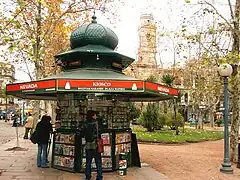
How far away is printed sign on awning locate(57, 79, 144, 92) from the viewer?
32.6 ft

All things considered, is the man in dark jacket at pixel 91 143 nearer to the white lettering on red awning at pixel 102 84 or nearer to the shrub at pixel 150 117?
the white lettering on red awning at pixel 102 84

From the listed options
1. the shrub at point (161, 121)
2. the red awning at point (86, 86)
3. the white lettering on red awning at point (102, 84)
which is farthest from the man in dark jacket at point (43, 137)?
the shrub at point (161, 121)

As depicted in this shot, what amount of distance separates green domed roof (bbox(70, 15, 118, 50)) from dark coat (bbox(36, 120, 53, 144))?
2.91 metres

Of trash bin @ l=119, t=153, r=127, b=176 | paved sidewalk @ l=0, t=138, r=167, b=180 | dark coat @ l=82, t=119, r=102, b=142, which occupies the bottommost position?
paved sidewalk @ l=0, t=138, r=167, b=180

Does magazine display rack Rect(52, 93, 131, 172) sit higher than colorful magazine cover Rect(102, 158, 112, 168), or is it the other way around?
magazine display rack Rect(52, 93, 131, 172)

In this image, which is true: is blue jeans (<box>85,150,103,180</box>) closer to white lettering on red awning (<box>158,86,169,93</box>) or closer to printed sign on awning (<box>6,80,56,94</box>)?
printed sign on awning (<box>6,80,56,94</box>)

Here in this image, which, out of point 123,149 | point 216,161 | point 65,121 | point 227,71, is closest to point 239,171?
point 216,161

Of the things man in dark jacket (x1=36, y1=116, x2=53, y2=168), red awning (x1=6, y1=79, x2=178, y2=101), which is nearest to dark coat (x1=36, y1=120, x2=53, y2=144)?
man in dark jacket (x1=36, y1=116, x2=53, y2=168)

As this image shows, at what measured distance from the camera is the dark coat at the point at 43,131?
11.7 meters

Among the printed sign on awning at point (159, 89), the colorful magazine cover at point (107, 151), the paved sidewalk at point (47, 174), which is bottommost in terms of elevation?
the paved sidewalk at point (47, 174)

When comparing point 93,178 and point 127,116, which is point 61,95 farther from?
point 93,178

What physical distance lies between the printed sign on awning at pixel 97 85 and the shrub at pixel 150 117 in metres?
19.5

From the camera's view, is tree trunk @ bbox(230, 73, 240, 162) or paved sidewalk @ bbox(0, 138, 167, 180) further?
tree trunk @ bbox(230, 73, 240, 162)

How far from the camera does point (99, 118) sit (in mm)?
11289
